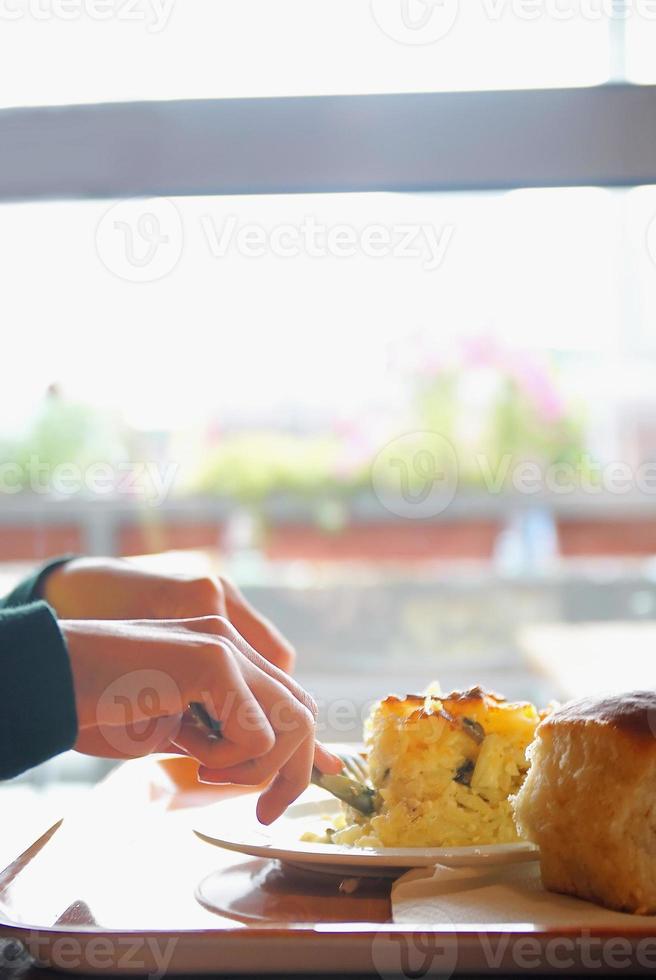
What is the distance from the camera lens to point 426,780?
0.83 metres

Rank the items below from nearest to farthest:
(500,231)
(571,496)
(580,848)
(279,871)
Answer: (580,848) → (279,871) → (500,231) → (571,496)

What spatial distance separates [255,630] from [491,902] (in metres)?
0.46

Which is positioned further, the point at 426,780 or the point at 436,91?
the point at 436,91

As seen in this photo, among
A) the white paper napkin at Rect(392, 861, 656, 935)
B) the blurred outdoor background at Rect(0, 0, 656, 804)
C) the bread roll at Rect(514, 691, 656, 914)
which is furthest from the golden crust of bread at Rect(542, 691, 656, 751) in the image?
the blurred outdoor background at Rect(0, 0, 656, 804)

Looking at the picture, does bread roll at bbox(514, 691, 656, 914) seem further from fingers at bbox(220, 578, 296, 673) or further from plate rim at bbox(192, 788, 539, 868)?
fingers at bbox(220, 578, 296, 673)

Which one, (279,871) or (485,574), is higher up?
(485,574)

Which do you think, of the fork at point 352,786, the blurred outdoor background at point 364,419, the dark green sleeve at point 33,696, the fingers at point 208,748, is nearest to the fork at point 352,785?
the fork at point 352,786

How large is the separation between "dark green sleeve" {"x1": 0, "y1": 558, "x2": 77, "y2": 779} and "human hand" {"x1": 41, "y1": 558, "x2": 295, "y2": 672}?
11.6 inches

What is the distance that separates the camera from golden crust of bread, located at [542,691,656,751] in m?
0.70

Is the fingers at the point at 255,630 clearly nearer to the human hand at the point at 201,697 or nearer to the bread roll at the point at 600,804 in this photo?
the human hand at the point at 201,697

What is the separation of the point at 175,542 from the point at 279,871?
62.6 inches

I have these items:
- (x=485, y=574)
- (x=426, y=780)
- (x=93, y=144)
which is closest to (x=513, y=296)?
(x=485, y=574)

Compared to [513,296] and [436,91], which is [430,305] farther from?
[436,91]

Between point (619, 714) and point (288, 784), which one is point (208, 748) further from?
point (619, 714)
